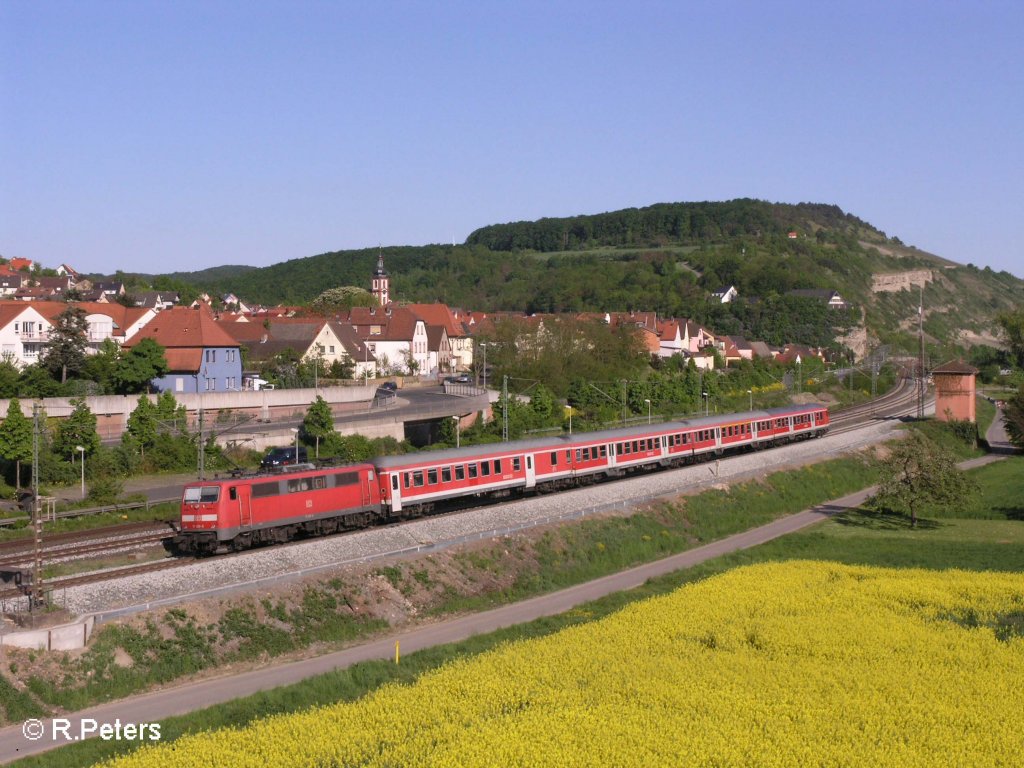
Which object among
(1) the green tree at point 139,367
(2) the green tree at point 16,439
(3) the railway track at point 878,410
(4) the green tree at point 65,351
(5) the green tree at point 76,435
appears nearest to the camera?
(2) the green tree at point 16,439

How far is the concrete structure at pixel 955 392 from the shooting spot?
285ft

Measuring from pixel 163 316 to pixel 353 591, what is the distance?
46.2 m

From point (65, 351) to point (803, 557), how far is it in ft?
146

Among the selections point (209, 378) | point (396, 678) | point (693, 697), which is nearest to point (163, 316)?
point (209, 378)

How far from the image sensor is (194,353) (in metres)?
69.4

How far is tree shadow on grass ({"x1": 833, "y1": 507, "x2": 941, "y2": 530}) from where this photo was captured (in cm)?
5074

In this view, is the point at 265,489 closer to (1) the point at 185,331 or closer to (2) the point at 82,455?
(2) the point at 82,455

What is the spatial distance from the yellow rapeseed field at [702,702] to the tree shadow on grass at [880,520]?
20250 millimetres

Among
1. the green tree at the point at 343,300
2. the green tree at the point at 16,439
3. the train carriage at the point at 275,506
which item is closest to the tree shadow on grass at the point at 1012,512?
the train carriage at the point at 275,506

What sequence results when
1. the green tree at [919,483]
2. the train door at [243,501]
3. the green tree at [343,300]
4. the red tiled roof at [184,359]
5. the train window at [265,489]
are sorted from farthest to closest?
the green tree at [343,300] < the red tiled roof at [184,359] < the green tree at [919,483] < the train window at [265,489] < the train door at [243,501]

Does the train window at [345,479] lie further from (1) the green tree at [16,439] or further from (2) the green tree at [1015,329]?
(2) the green tree at [1015,329]

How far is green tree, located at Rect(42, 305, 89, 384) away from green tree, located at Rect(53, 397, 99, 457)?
13.8 m

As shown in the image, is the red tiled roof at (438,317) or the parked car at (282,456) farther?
the red tiled roof at (438,317)

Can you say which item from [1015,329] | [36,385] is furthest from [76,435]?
[1015,329]
